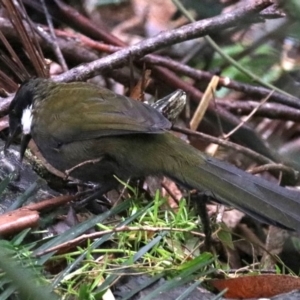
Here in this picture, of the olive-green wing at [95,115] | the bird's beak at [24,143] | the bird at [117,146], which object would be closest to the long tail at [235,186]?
the bird at [117,146]

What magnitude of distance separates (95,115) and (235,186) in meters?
0.79

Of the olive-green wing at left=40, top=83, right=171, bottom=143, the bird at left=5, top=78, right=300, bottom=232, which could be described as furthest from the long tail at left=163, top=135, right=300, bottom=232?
the olive-green wing at left=40, top=83, right=171, bottom=143

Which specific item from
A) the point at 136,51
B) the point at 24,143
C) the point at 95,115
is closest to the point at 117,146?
the point at 95,115

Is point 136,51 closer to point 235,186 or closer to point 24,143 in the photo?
point 24,143

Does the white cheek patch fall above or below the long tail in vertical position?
above

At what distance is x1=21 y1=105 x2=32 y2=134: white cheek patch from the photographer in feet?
10.1

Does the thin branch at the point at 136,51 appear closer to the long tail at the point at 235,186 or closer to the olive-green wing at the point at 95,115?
the olive-green wing at the point at 95,115

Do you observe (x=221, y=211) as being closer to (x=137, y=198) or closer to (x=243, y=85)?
(x=137, y=198)

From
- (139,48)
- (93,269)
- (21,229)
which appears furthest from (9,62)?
(93,269)

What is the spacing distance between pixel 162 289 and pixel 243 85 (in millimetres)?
2257

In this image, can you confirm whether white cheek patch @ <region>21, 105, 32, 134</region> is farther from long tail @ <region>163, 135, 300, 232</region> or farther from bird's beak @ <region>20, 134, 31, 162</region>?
long tail @ <region>163, 135, 300, 232</region>

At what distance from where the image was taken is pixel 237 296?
2.08 m

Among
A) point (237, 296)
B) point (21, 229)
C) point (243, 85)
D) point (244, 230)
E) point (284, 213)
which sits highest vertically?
point (21, 229)

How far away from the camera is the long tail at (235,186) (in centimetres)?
218
